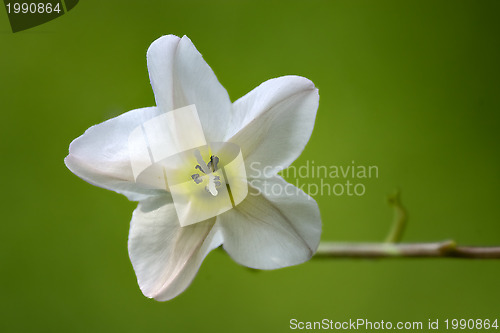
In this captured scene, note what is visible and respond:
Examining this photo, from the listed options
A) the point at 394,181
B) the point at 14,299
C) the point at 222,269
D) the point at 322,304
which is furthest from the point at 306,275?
the point at 14,299

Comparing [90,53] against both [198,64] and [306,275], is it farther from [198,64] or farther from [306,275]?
[198,64]

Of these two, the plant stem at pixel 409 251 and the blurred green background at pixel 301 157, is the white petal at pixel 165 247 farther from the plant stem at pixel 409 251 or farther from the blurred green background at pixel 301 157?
the blurred green background at pixel 301 157

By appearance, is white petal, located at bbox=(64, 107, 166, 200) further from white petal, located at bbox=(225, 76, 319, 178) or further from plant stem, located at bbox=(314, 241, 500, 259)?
plant stem, located at bbox=(314, 241, 500, 259)

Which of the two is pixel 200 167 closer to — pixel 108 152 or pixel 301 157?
pixel 108 152

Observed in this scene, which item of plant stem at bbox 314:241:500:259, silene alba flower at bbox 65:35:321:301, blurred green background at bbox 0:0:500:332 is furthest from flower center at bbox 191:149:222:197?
blurred green background at bbox 0:0:500:332

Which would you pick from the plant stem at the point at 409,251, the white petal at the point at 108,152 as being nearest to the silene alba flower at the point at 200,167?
the white petal at the point at 108,152

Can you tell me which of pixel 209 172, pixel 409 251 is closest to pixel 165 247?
pixel 209 172
